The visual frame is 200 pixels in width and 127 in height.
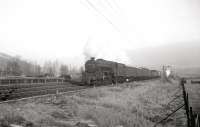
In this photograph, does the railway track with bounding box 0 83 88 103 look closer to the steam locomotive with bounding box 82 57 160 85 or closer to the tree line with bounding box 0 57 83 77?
the steam locomotive with bounding box 82 57 160 85

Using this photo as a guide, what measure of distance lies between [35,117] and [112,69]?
20.9 metres

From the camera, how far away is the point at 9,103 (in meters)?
10.2

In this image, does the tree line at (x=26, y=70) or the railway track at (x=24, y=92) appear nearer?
the railway track at (x=24, y=92)

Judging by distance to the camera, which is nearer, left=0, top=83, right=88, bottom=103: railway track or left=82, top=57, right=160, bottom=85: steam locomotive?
left=0, top=83, right=88, bottom=103: railway track

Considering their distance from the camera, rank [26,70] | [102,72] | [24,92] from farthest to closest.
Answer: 1. [26,70]
2. [102,72]
3. [24,92]

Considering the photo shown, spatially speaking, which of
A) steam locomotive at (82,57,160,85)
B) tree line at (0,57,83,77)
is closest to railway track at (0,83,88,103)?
steam locomotive at (82,57,160,85)

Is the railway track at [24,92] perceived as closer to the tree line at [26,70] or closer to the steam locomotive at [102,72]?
the steam locomotive at [102,72]

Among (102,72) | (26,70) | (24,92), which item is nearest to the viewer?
(24,92)

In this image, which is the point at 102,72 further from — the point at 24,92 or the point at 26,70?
the point at 26,70

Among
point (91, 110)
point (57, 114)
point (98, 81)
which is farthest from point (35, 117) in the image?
point (98, 81)

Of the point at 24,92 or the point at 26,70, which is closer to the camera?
the point at 24,92

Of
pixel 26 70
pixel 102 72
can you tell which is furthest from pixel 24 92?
pixel 26 70

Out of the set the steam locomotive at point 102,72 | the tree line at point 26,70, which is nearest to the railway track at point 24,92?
the steam locomotive at point 102,72

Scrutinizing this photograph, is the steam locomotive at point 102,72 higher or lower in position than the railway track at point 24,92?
higher
